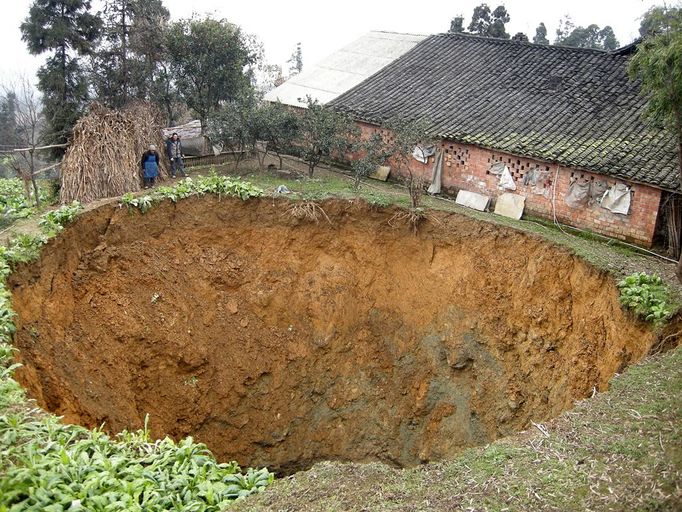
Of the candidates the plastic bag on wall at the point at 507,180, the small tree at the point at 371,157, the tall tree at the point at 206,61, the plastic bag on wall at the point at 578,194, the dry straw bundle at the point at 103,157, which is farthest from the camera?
the tall tree at the point at 206,61

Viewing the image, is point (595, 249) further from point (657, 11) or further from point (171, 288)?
point (171, 288)

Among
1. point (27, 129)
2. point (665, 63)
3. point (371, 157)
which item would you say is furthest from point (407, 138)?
point (27, 129)

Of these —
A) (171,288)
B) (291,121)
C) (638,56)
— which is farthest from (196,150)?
(638,56)

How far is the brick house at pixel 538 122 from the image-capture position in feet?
44.3

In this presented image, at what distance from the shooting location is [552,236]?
1266 centimetres

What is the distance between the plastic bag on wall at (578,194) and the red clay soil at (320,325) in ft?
8.33

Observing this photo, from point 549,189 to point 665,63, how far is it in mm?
4772

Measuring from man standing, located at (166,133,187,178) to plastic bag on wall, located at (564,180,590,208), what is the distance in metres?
10.2

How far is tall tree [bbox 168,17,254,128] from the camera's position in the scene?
16.9 metres

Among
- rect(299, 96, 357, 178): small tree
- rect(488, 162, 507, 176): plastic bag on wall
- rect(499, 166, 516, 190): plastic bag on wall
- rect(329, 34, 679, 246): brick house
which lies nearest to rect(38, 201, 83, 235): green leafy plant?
rect(299, 96, 357, 178): small tree

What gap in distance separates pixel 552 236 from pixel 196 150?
10913mm

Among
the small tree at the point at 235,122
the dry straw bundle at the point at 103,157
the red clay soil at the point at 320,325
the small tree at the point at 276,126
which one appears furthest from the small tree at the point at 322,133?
the dry straw bundle at the point at 103,157

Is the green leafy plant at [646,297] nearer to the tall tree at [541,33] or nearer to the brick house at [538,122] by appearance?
the brick house at [538,122]

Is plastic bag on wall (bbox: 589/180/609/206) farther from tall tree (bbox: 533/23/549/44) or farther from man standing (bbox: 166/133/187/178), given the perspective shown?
tall tree (bbox: 533/23/549/44)
